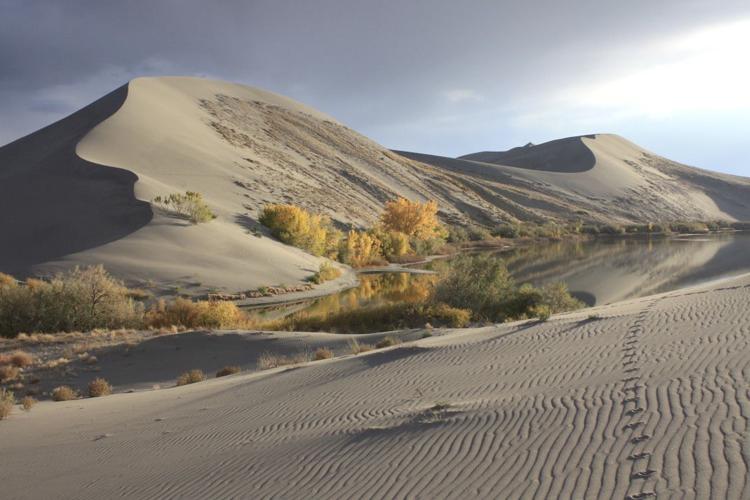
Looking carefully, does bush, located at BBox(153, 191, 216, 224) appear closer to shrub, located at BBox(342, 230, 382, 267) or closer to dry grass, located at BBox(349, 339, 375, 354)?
shrub, located at BBox(342, 230, 382, 267)

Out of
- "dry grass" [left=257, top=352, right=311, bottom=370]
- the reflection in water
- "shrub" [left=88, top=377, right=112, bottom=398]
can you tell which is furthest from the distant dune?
"shrub" [left=88, top=377, right=112, bottom=398]

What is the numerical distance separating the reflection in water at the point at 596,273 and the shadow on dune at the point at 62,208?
12.2m

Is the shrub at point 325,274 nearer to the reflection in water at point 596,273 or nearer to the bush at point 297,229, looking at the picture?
the reflection in water at point 596,273

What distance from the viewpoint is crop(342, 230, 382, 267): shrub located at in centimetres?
4234

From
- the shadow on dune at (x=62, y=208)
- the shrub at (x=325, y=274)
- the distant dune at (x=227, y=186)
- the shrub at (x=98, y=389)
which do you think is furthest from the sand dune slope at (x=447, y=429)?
the shadow on dune at (x=62, y=208)

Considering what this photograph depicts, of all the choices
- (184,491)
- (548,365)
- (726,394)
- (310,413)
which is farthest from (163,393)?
(726,394)

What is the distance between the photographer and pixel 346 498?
4.71m

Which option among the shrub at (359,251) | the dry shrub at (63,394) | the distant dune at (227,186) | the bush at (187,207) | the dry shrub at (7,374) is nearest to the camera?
the dry shrub at (63,394)

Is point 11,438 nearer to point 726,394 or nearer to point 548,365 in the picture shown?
point 548,365

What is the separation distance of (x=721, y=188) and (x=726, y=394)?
134087mm

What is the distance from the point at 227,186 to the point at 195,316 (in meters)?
28.2

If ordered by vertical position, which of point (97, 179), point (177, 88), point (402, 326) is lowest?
point (402, 326)

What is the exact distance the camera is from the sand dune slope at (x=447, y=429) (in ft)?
14.7

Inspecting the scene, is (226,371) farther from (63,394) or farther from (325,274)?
(325,274)
